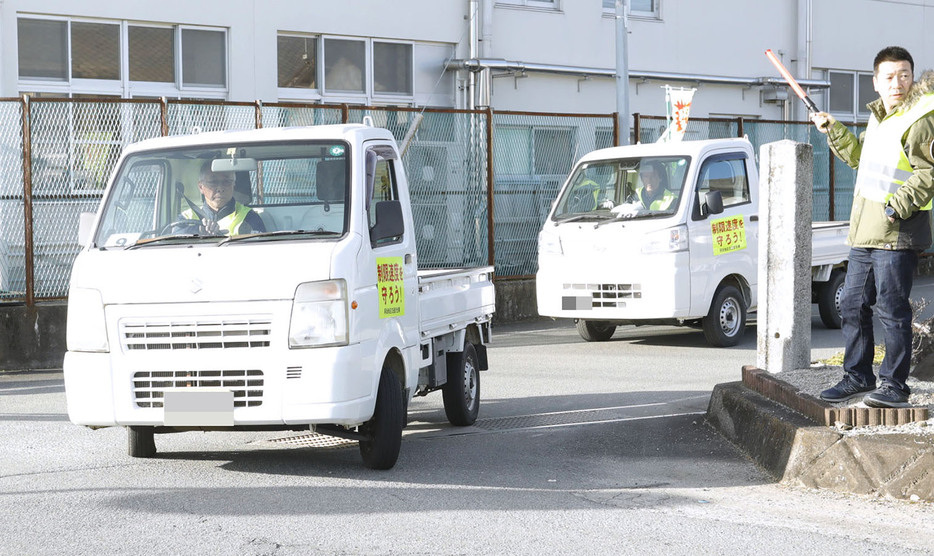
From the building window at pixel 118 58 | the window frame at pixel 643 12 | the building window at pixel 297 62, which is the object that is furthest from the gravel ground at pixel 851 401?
the window frame at pixel 643 12

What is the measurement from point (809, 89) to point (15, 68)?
15.4 m

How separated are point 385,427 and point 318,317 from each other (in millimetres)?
819

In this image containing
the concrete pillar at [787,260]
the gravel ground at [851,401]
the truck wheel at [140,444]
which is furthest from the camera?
the concrete pillar at [787,260]

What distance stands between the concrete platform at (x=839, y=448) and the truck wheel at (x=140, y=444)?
364cm

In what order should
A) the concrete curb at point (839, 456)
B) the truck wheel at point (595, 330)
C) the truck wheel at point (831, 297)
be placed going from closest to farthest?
the concrete curb at point (839, 456) < the truck wheel at point (595, 330) < the truck wheel at point (831, 297)

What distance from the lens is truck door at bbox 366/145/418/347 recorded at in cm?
755

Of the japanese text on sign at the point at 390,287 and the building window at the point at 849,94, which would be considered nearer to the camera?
the japanese text on sign at the point at 390,287

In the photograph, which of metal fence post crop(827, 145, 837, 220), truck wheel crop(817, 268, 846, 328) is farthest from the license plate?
metal fence post crop(827, 145, 837, 220)

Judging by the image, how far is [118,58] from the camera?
1767cm

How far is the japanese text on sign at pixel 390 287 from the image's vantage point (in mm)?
7574

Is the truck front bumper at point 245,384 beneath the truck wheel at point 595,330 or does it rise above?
above

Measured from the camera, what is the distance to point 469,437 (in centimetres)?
882

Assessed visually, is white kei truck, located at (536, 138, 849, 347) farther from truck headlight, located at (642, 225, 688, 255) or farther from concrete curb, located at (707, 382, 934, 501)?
concrete curb, located at (707, 382, 934, 501)

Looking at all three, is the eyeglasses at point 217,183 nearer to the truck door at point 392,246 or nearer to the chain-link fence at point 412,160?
the truck door at point 392,246
